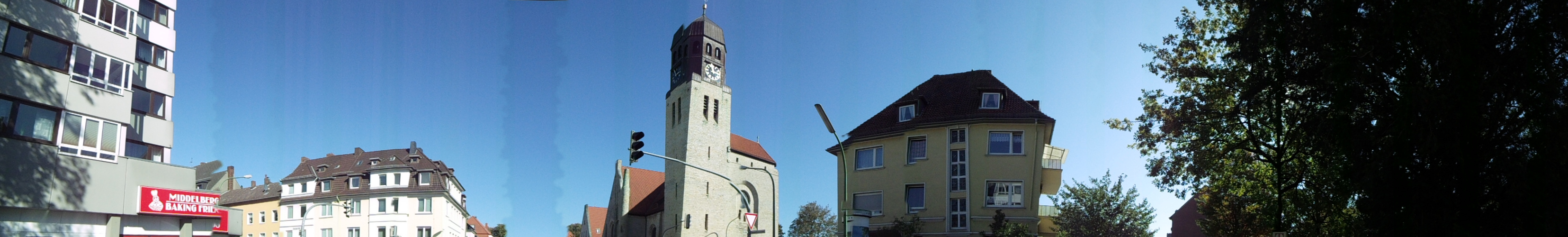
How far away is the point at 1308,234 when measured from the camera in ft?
76.2

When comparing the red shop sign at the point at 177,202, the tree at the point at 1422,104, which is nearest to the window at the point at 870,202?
the tree at the point at 1422,104

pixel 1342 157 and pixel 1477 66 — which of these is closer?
pixel 1477 66

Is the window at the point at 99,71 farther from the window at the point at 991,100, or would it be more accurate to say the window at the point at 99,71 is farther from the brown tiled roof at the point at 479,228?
the brown tiled roof at the point at 479,228

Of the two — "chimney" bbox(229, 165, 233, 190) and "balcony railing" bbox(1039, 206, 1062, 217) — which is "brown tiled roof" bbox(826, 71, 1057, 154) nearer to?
"balcony railing" bbox(1039, 206, 1062, 217)

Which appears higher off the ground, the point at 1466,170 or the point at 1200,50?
the point at 1200,50

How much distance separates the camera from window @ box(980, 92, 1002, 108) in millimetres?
34125

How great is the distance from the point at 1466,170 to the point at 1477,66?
1.67 m

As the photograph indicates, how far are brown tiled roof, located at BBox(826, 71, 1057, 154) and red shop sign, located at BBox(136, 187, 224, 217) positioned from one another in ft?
68.1

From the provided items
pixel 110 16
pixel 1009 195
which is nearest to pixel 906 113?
pixel 1009 195

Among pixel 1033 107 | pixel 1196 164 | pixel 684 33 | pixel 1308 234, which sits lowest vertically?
pixel 1308 234

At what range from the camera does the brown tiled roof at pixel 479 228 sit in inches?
4323

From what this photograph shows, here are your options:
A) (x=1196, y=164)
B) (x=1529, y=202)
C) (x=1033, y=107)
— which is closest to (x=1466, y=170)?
(x=1529, y=202)

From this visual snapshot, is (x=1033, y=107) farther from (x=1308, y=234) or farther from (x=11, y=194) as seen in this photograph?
(x=11, y=194)

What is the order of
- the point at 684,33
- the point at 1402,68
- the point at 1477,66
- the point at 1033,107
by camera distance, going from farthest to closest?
1. the point at 684,33
2. the point at 1033,107
3. the point at 1402,68
4. the point at 1477,66
